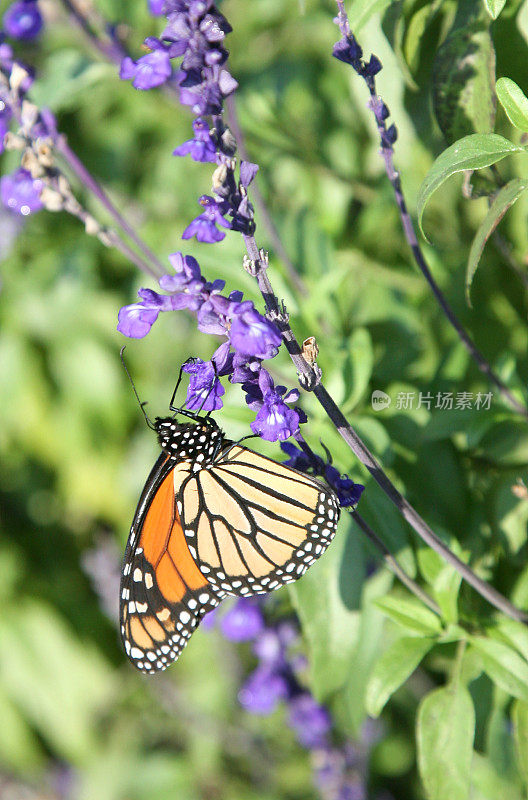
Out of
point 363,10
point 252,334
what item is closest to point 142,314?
point 252,334

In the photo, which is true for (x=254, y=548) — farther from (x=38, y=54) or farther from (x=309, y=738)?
(x=38, y=54)

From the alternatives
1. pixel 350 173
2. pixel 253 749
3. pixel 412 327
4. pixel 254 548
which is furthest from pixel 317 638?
pixel 253 749

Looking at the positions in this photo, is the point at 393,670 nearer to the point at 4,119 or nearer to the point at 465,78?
the point at 465,78

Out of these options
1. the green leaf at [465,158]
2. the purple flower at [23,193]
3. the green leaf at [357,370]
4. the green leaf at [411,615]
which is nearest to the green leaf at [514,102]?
the green leaf at [465,158]

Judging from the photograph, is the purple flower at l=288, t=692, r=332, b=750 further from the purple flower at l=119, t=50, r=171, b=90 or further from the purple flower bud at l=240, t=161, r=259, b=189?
the purple flower at l=119, t=50, r=171, b=90

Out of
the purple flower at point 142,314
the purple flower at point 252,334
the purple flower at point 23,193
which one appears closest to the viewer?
the purple flower at point 252,334

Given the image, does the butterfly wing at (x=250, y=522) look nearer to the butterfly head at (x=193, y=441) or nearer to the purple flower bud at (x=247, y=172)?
the butterfly head at (x=193, y=441)
